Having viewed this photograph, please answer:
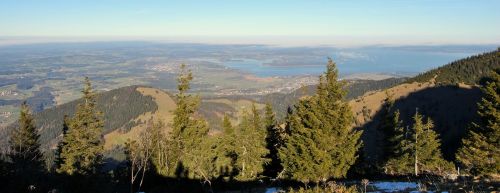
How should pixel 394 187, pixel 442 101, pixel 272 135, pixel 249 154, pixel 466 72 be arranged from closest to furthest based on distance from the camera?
1. pixel 394 187
2. pixel 249 154
3. pixel 272 135
4. pixel 442 101
5. pixel 466 72

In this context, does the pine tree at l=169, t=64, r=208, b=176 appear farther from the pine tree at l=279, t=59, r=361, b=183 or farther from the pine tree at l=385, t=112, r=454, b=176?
the pine tree at l=385, t=112, r=454, b=176

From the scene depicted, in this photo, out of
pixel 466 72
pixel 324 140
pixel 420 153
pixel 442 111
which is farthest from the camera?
pixel 466 72

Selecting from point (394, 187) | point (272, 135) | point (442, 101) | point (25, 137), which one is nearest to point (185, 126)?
point (272, 135)

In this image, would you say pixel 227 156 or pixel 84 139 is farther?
pixel 227 156

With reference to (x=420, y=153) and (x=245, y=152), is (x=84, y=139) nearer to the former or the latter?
(x=245, y=152)

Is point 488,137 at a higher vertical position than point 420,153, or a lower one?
higher

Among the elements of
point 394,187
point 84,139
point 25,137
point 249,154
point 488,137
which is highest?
point 394,187

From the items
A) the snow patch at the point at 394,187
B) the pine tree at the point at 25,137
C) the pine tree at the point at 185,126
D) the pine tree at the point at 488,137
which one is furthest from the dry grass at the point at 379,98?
the snow patch at the point at 394,187

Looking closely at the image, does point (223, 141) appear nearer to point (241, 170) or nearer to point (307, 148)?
point (241, 170)

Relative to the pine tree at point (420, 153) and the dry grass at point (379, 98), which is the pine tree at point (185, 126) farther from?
the dry grass at point (379, 98)
